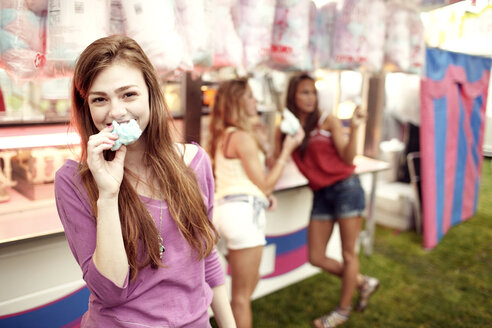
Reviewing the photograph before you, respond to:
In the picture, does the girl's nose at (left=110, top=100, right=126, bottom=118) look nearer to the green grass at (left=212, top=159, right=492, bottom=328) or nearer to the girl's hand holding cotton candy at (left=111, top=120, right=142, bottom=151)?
the girl's hand holding cotton candy at (left=111, top=120, right=142, bottom=151)

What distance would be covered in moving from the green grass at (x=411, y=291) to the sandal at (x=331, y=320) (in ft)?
0.22

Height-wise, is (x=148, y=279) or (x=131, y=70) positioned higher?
(x=131, y=70)

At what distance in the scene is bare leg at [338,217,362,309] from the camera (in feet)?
9.17

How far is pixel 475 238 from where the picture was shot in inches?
183

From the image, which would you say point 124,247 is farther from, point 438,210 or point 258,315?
point 438,210

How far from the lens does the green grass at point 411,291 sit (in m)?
3.02

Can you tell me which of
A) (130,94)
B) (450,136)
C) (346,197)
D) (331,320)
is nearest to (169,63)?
(130,94)

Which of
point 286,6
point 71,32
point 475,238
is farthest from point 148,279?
point 475,238

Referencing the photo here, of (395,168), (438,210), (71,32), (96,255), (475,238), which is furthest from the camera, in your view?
(395,168)

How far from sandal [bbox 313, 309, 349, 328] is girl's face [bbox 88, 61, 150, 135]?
2.31 m

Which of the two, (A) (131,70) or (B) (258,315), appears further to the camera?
(B) (258,315)

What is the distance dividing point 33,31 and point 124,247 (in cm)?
92

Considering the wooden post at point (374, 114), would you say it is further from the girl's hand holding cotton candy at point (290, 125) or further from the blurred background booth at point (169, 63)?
the girl's hand holding cotton candy at point (290, 125)

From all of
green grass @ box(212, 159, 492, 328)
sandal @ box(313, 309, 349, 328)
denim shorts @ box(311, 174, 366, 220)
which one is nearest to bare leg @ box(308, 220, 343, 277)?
denim shorts @ box(311, 174, 366, 220)
